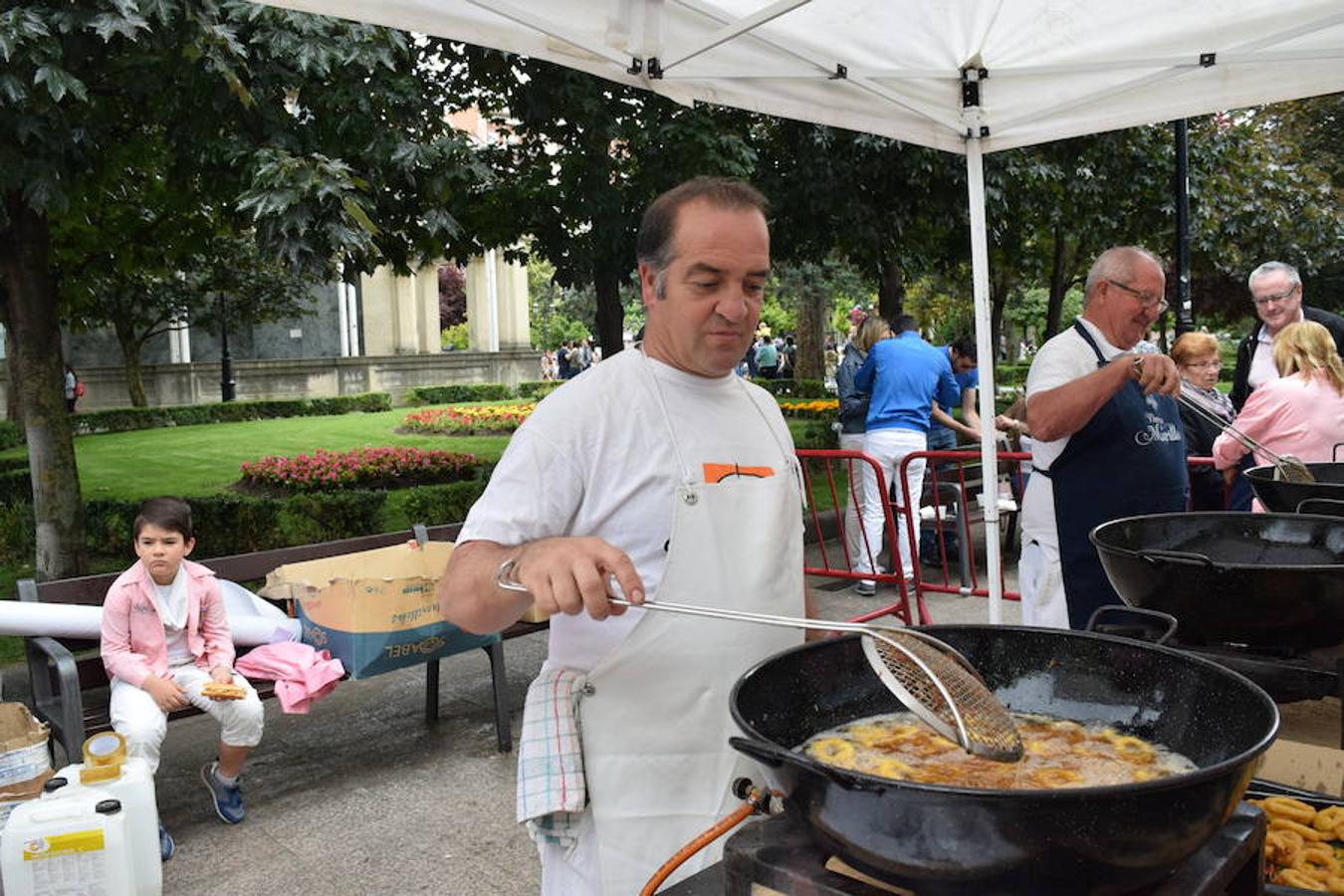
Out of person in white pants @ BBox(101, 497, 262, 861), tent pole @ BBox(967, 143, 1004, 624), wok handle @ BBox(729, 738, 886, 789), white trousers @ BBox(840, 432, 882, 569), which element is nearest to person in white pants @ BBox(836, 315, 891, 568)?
white trousers @ BBox(840, 432, 882, 569)

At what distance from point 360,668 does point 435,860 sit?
1.06 metres

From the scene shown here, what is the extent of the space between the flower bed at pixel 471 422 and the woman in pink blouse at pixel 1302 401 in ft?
51.0

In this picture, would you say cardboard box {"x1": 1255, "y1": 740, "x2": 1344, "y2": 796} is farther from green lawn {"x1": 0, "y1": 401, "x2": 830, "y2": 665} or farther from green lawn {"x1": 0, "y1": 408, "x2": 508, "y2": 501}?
green lawn {"x1": 0, "y1": 408, "x2": 508, "y2": 501}

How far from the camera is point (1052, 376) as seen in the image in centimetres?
379

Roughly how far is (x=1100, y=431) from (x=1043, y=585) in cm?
72

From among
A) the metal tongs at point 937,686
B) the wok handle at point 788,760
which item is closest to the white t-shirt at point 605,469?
the metal tongs at point 937,686

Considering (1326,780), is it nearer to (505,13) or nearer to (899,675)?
(899,675)

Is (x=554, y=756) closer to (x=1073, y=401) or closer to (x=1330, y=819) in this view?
(x=1330, y=819)

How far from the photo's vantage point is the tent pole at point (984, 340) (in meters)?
4.46

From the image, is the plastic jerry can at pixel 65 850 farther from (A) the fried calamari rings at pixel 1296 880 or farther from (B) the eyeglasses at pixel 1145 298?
(B) the eyeglasses at pixel 1145 298

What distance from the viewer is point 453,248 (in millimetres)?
9336

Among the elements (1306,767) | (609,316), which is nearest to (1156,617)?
(1306,767)

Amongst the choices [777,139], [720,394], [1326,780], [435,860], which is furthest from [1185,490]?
[777,139]

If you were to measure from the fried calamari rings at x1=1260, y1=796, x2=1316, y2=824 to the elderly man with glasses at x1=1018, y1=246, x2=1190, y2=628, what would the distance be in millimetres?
1770
